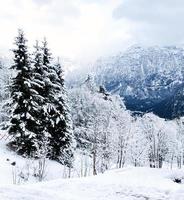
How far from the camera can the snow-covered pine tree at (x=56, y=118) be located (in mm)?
35719

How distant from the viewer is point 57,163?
3522 centimetres

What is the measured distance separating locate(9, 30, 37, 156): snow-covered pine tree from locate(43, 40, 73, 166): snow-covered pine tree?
10.2 feet

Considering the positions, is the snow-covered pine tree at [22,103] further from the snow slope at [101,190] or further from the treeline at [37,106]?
the snow slope at [101,190]

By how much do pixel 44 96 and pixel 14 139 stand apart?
5.56m

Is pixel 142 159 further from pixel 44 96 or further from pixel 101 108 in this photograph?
pixel 44 96

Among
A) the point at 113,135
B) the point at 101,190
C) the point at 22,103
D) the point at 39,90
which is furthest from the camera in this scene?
the point at 113,135

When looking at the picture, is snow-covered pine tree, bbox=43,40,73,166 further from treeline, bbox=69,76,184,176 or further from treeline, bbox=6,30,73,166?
treeline, bbox=69,76,184,176

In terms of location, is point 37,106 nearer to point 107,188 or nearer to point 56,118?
point 56,118

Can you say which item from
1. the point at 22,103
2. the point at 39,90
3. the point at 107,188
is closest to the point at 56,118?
the point at 39,90

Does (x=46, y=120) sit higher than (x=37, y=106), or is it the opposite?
(x=37, y=106)

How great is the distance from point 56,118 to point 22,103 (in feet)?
16.4

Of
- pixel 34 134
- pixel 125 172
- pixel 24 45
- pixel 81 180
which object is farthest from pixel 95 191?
pixel 24 45

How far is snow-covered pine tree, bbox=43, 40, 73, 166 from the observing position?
3572 centimetres

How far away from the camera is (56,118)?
36188 millimetres
